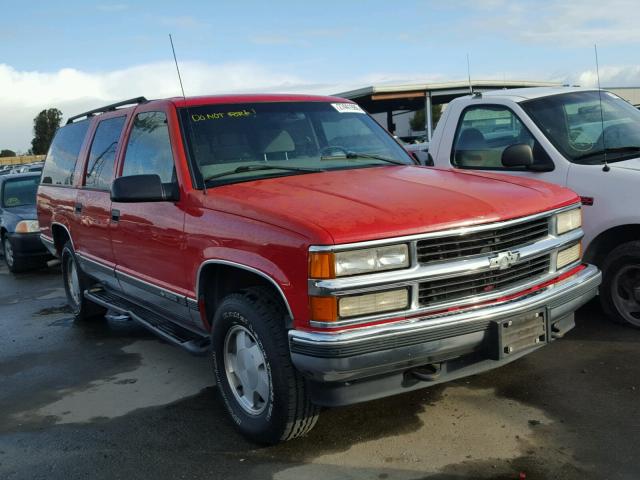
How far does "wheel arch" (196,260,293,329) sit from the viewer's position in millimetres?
3713

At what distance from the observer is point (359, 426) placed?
154 inches

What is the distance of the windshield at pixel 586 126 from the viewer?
534 centimetres

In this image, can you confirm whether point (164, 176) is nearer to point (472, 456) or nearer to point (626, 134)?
point (472, 456)

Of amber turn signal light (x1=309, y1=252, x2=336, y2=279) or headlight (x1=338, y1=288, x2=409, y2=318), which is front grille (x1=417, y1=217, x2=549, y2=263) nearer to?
headlight (x1=338, y1=288, x2=409, y2=318)

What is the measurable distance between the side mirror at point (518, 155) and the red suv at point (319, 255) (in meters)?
0.89

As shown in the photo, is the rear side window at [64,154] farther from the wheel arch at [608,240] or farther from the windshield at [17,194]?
the wheel arch at [608,240]

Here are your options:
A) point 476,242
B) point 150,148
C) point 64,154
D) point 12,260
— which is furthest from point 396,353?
point 12,260

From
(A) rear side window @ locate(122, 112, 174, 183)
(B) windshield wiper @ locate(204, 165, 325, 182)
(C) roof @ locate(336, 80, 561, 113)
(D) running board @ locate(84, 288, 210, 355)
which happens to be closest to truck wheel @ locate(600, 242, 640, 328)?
(B) windshield wiper @ locate(204, 165, 325, 182)

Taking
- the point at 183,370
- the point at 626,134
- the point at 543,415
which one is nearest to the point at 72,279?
the point at 183,370

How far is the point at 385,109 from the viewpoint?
31.7m

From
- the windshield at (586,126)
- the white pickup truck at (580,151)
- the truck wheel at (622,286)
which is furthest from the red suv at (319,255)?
the windshield at (586,126)

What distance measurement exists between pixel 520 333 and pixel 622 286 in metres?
2.15

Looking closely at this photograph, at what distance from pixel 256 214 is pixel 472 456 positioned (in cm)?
168

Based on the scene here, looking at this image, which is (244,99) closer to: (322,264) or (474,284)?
(322,264)
